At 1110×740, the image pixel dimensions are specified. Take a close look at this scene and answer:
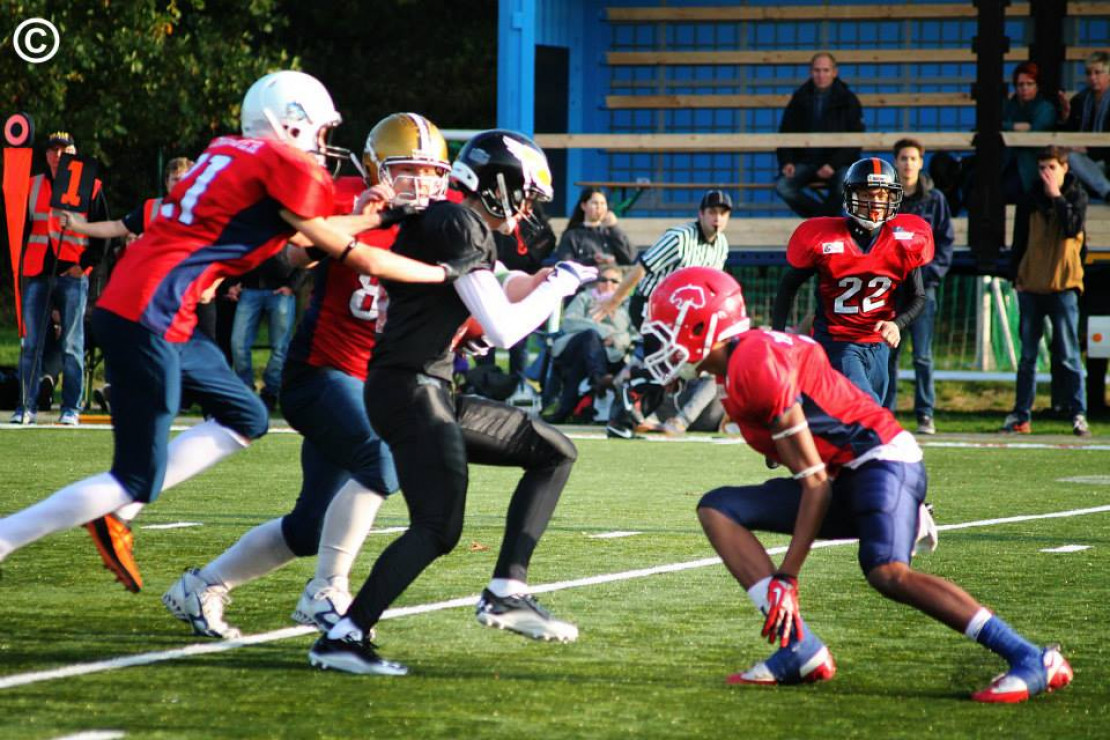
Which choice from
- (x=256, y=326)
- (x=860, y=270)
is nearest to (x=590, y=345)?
(x=256, y=326)

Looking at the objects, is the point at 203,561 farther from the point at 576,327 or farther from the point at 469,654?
the point at 576,327

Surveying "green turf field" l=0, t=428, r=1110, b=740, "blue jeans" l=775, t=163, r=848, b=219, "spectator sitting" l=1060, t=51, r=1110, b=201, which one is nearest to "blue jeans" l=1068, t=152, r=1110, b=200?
"spectator sitting" l=1060, t=51, r=1110, b=201

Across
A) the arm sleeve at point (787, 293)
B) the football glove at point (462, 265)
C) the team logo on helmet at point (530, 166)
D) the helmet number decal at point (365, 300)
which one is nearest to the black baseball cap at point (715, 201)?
the arm sleeve at point (787, 293)

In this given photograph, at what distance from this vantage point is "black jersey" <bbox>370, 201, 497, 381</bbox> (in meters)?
5.24

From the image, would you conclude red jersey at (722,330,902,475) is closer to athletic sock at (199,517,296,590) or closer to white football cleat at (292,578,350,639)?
white football cleat at (292,578,350,639)

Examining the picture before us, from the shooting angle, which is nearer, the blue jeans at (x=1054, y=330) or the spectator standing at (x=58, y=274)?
the spectator standing at (x=58, y=274)

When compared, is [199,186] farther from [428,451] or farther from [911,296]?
[911,296]

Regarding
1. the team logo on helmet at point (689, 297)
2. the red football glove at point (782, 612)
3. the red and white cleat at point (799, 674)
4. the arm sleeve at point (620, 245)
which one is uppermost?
the team logo on helmet at point (689, 297)

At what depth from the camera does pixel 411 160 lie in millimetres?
5602

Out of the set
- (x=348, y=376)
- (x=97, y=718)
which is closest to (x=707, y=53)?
(x=348, y=376)

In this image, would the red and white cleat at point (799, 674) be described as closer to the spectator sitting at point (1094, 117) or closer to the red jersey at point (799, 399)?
the red jersey at point (799, 399)

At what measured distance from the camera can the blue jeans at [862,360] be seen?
902 centimetres
